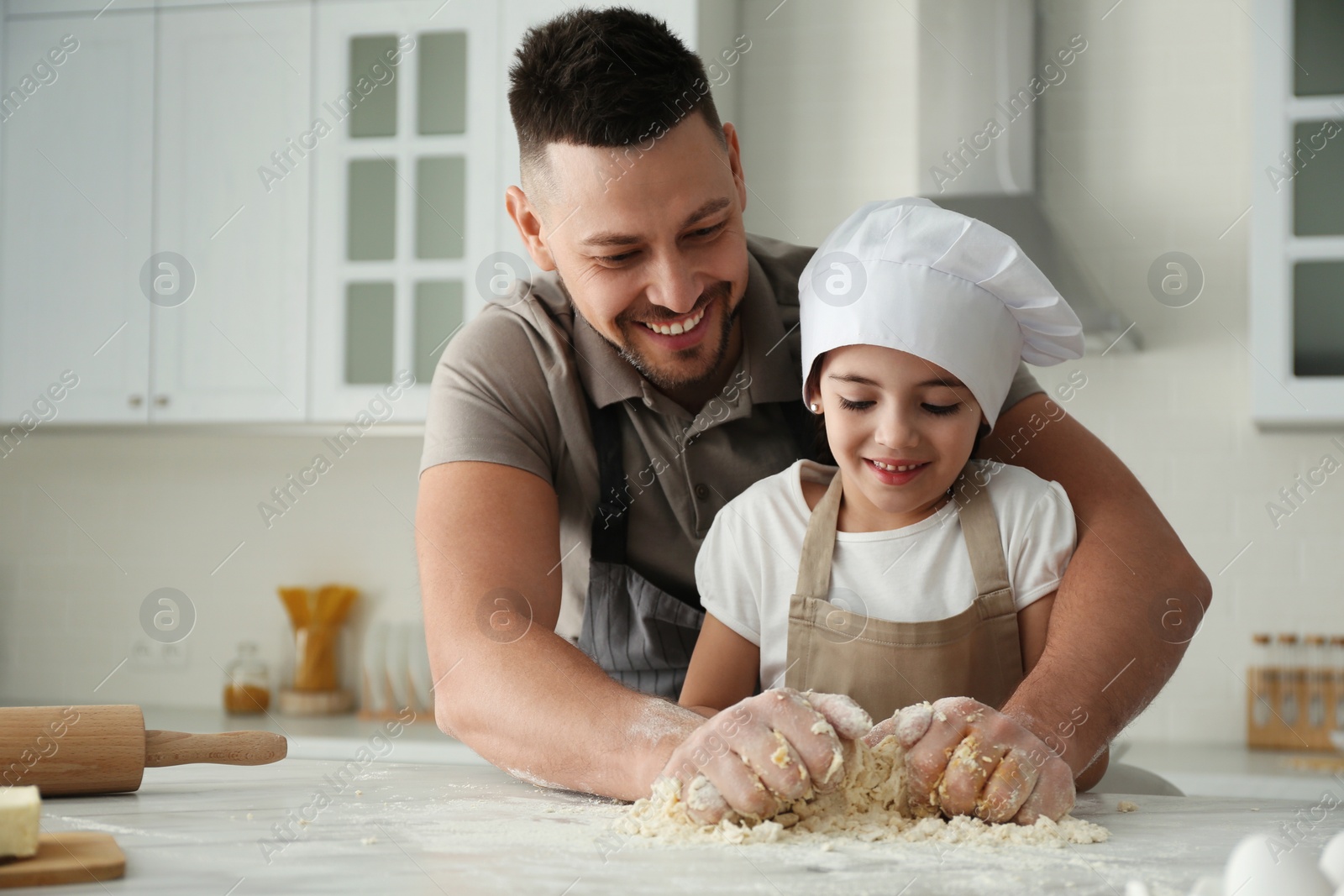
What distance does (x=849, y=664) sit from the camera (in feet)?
3.69

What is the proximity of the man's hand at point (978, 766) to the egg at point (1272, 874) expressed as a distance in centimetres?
24

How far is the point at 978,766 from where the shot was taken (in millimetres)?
834

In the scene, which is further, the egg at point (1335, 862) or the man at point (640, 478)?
the man at point (640, 478)

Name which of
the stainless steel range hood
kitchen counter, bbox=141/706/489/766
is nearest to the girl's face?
kitchen counter, bbox=141/706/489/766

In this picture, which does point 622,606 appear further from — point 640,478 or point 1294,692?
point 1294,692

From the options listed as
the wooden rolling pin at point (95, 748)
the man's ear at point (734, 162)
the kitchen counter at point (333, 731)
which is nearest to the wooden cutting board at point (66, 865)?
the wooden rolling pin at point (95, 748)

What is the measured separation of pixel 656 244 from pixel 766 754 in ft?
1.97

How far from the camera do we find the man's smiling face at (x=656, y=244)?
1202mm

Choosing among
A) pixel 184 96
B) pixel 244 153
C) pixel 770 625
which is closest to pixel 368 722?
pixel 244 153

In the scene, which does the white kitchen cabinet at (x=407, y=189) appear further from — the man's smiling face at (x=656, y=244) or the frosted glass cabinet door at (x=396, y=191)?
the man's smiling face at (x=656, y=244)

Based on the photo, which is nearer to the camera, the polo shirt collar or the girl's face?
the girl's face

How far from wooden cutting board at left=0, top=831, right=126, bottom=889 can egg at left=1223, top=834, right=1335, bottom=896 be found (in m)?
0.62

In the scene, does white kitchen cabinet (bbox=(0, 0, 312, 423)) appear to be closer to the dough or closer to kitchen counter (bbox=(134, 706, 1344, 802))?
kitchen counter (bbox=(134, 706, 1344, 802))

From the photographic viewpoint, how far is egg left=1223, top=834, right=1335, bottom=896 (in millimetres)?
579
